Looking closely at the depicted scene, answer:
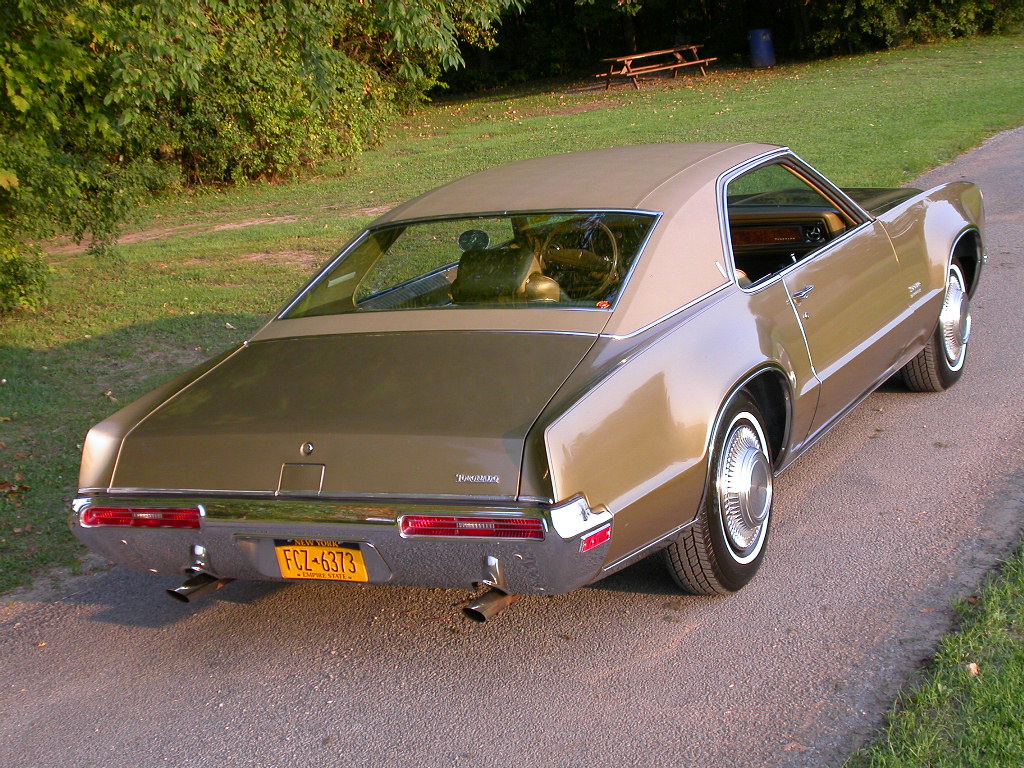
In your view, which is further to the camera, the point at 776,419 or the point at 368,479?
the point at 776,419

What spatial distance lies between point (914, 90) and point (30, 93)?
1646cm

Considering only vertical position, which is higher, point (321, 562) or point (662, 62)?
point (662, 62)

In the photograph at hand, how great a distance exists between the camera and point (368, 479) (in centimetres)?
327

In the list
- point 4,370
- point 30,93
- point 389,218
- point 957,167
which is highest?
point 30,93

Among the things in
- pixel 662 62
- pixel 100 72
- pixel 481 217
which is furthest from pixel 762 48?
pixel 481 217

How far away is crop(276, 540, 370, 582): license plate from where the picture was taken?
3348 mm

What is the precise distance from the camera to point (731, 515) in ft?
12.6

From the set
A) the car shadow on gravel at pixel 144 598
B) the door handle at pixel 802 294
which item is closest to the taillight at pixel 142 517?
the car shadow on gravel at pixel 144 598

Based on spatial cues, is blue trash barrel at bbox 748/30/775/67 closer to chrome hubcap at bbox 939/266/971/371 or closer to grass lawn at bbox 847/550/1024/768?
chrome hubcap at bbox 939/266/971/371

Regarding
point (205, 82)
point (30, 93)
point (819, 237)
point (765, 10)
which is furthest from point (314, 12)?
point (765, 10)

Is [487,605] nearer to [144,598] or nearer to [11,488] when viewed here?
[144,598]

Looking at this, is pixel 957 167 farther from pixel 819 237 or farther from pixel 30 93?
pixel 30 93

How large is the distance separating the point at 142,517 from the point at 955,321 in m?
4.26

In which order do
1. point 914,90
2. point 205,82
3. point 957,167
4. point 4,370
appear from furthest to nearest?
point 914,90 → point 205,82 → point 957,167 → point 4,370
